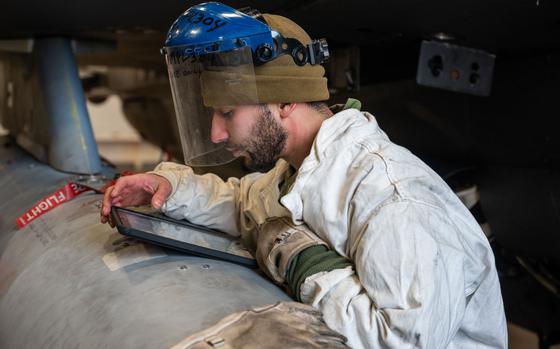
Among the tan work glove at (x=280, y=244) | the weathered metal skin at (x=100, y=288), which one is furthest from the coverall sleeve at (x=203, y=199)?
the tan work glove at (x=280, y=244)

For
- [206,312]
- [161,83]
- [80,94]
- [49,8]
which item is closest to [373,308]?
[206,312]

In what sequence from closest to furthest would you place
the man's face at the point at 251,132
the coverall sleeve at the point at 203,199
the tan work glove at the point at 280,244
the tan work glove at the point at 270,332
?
the tan work glove at the point at 270,332 < the tan work glove at the point at 280,244 < the man's face at the point at 251,132 < the coverall sleeve at the point at 203,199

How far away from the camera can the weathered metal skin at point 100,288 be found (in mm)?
999

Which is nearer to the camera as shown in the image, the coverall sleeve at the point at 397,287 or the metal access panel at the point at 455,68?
the coverall sleeve at the point at 397,287

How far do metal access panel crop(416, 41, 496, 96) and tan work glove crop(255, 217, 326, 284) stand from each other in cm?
80

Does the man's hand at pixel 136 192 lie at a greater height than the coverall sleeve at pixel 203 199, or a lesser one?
greater

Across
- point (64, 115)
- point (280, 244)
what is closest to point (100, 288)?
point (280, 244)

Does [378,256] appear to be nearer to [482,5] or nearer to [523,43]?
[482,5]

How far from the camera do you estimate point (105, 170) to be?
2.09 m

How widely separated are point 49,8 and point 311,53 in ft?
2.90

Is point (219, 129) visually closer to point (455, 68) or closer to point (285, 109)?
point (285, 109)

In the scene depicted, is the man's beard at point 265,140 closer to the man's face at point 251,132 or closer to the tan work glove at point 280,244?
the man's face at point 251,132

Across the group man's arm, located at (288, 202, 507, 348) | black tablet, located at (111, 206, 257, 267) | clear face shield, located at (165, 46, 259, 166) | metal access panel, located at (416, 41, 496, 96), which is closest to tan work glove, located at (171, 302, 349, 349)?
man's arm, located at (288, 202, 507, 348)

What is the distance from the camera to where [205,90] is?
49.0 inches
